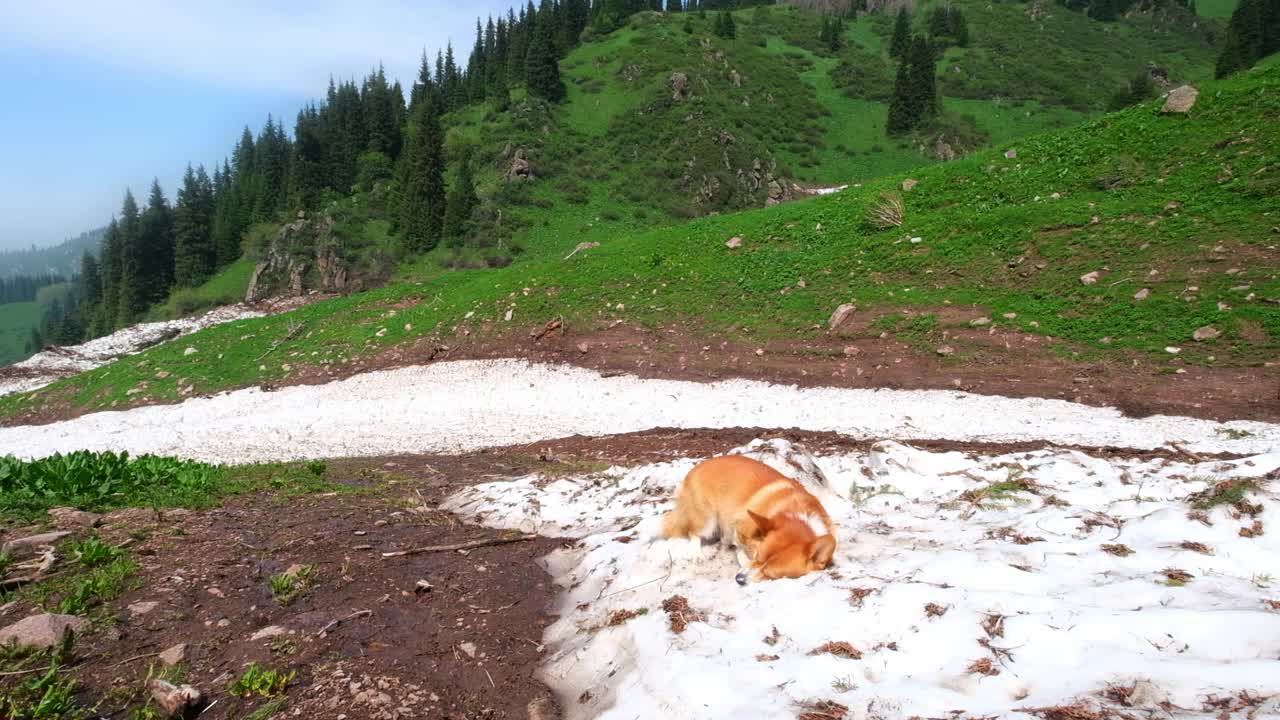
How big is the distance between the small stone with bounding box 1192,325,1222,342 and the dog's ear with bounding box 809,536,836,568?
12.5 m

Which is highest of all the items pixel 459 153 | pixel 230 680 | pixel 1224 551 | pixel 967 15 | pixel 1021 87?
pixel 967 15

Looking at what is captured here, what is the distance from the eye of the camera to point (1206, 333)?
12.2 metres

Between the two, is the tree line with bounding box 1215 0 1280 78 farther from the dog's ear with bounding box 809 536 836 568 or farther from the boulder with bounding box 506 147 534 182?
the dog's ear with bounding box 809 536 836 568

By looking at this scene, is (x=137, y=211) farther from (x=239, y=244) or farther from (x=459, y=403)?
(x=459, y=403)

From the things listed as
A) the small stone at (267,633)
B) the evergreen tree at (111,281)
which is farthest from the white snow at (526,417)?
the evergreen tree at (111,281)

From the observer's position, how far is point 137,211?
3036 inches

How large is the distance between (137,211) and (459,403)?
8643 centimetres

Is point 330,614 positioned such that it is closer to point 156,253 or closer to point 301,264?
point 301,264

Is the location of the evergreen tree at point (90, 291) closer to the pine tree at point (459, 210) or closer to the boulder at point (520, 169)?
the pine tree at point (459, 210)

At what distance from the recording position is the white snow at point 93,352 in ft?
103

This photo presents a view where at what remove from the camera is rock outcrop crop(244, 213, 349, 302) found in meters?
49.3

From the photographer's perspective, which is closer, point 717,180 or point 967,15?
point 717,180

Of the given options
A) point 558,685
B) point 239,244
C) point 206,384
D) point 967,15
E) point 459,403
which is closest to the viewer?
point 558,685

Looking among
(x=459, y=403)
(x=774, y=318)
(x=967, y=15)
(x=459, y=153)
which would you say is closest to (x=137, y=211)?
(x=459, y=153)
